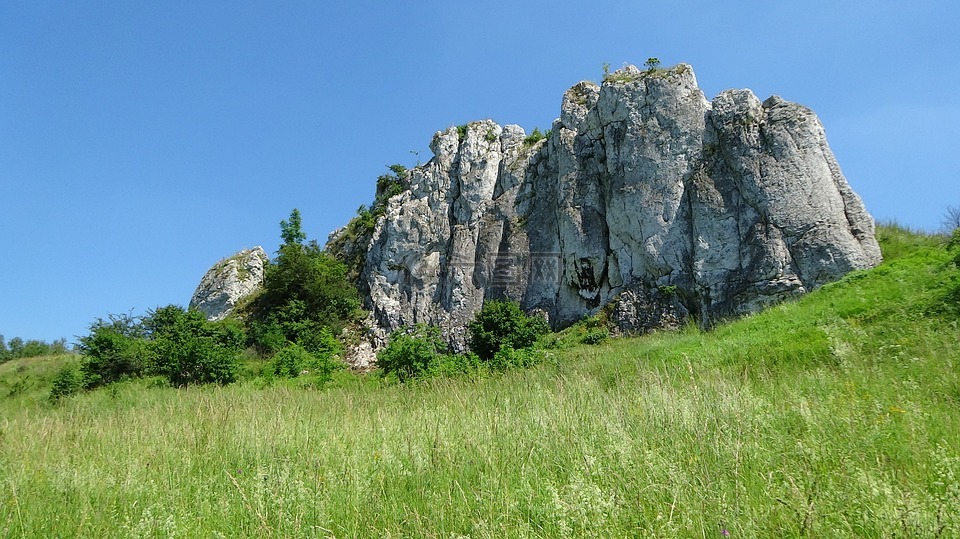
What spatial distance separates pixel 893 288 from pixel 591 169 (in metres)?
18.2

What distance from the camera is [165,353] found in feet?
78.5

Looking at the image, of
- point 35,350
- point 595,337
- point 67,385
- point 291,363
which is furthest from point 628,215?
point 35,350

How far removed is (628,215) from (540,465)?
936 inches

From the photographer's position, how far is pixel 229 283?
4184 cm

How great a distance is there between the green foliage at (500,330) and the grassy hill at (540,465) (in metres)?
16.7

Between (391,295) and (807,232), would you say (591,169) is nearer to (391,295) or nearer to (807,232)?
(807,232)

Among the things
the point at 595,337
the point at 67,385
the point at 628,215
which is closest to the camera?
→ the point at 67,385

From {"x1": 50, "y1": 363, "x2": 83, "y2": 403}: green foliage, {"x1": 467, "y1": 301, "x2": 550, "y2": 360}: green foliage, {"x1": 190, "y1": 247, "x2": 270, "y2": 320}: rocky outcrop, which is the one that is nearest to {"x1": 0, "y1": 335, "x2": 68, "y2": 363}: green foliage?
{"x1": 190, "y1": 247, "x2": 270, "y2": 320}: rocky outcrop

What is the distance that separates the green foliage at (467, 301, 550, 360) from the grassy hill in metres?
16.7

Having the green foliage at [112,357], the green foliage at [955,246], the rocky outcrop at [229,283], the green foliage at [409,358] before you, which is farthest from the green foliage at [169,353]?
the green foliage at [955,246]

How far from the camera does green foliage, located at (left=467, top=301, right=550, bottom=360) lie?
23.8 m

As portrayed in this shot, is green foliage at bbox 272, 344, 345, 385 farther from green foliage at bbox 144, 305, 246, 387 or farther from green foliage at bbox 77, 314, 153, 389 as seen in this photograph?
green foliage at bbox 77, 314, 153, 389

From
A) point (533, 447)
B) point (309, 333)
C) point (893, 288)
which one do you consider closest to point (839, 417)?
point (533, 447)

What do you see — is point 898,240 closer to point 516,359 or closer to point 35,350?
point 516,359
